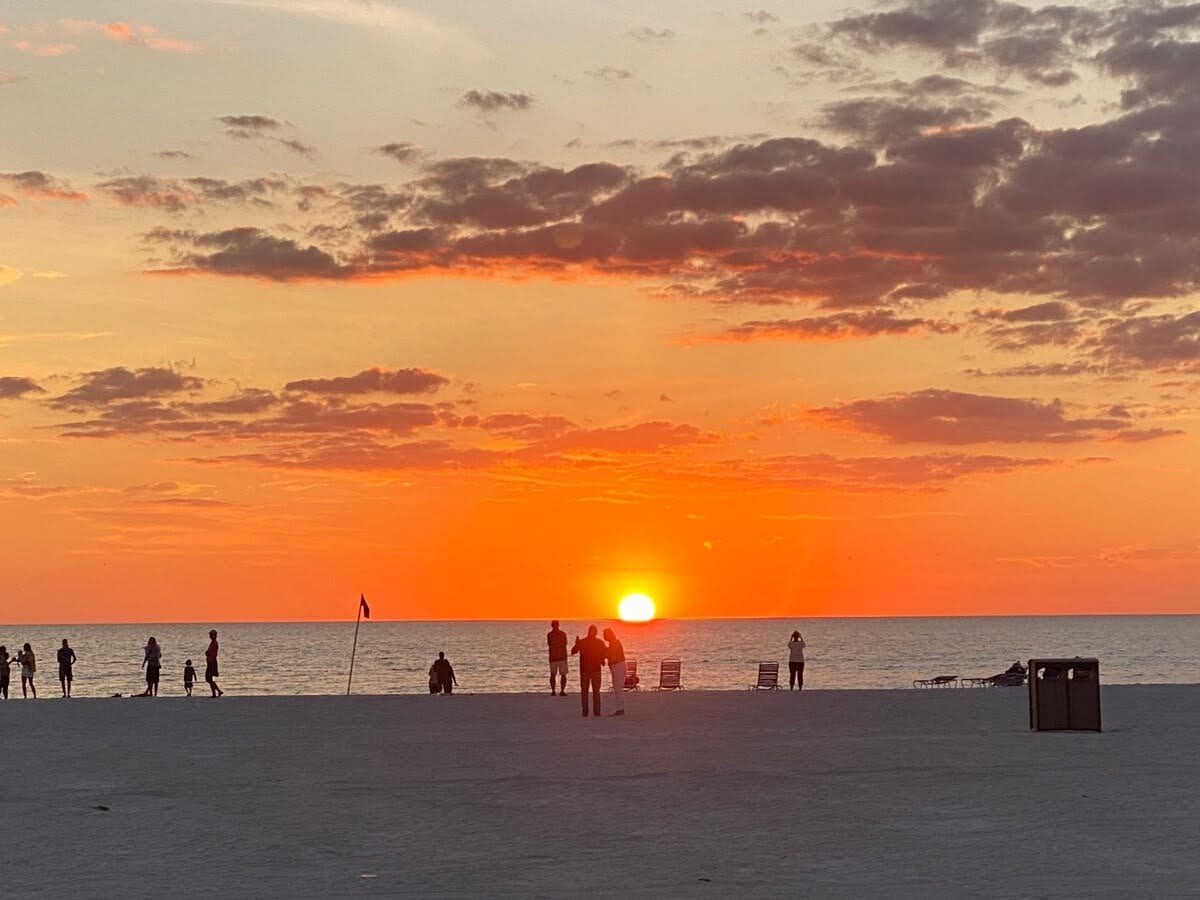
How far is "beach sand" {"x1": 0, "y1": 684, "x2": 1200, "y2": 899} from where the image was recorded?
1227cm

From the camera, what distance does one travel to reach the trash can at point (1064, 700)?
26.2 m

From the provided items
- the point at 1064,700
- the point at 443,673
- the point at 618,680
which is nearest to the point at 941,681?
the point at 443,673

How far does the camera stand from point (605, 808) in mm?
16422

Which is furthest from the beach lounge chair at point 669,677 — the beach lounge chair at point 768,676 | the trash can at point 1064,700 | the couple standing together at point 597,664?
the trash can at point 1064,700

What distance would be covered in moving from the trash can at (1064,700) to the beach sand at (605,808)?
0.54 metres

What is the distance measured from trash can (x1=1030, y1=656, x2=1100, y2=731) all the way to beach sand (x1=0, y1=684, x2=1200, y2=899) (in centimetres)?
54

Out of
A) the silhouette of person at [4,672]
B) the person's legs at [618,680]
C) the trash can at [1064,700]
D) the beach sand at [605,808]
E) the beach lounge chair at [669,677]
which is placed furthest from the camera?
the beach lounge chair at [669,677]

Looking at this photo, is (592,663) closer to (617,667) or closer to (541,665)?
(617,667)

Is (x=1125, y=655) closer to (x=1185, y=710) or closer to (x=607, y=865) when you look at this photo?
(x=1185, y=710)

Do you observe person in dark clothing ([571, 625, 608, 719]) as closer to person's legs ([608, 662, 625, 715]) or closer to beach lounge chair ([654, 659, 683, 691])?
person's legs ([608, 662, 625, 715])

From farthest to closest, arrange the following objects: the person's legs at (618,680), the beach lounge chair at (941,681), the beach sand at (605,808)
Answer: the beach lounge chair at (941,681) → the person's legs at (618,680) → the beach sand at (605,808)

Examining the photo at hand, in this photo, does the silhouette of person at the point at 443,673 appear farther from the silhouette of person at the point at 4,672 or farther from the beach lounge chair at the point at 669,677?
the silhouette of person at the point at 4,672

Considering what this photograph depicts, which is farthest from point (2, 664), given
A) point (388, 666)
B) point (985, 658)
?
point (985, 658)

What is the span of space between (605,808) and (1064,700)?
40.7 ft
